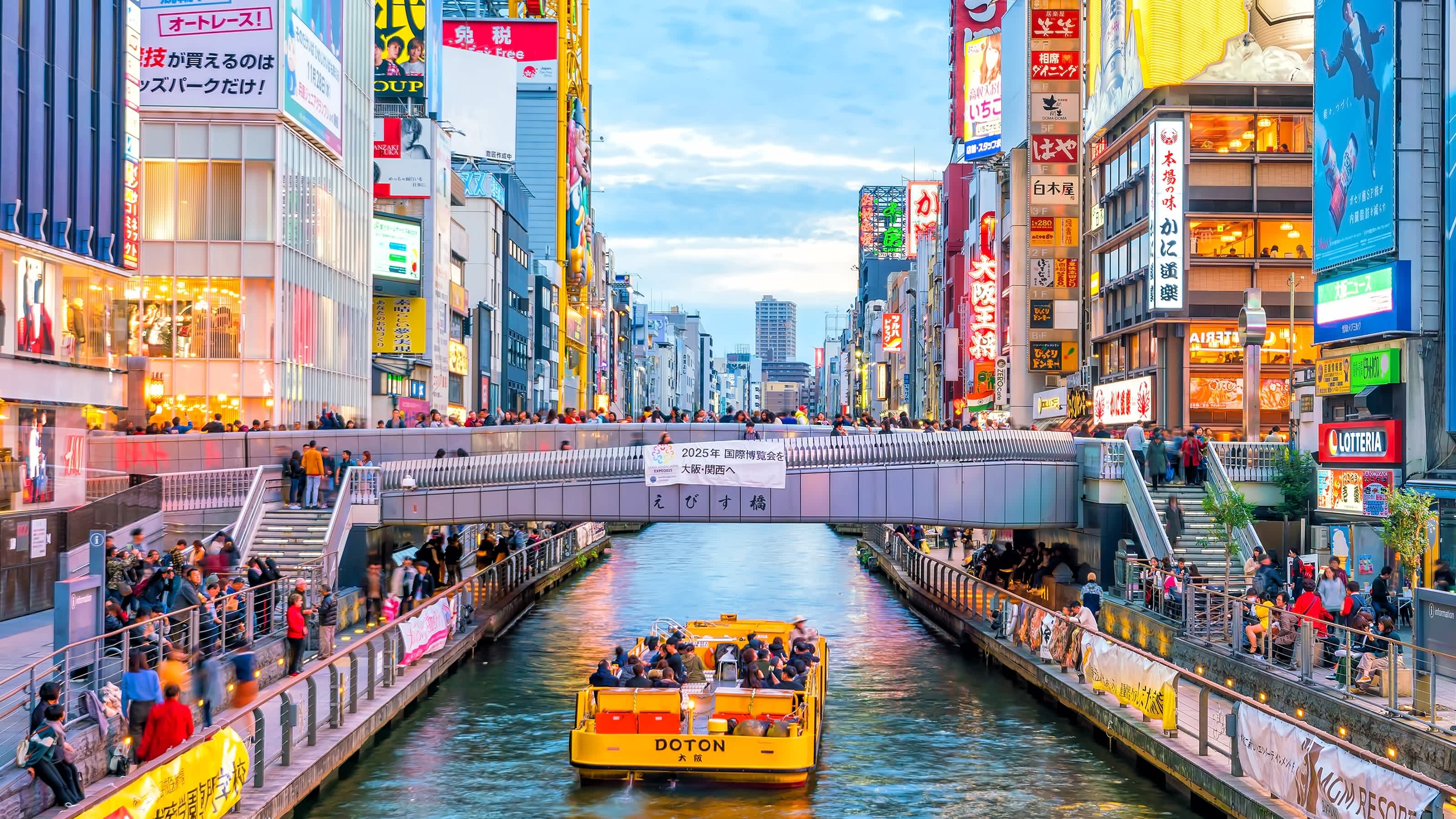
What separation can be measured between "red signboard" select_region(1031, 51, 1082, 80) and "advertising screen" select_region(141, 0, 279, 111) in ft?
150

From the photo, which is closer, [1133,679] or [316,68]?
[1133,679]

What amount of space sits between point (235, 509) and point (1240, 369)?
146ft

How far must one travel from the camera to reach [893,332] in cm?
16825

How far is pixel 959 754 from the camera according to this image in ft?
93.5

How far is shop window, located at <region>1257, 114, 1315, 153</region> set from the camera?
218 feet

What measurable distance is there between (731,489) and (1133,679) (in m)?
17.3

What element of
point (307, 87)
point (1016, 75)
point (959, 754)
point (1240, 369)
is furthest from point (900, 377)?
point (959, 754)

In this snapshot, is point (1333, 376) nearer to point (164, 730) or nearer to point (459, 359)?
point (164, 730)

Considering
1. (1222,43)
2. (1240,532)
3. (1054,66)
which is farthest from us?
(1054,66)

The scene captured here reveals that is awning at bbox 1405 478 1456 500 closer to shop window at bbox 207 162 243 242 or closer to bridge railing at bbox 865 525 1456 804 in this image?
bridge railing at bbox 865 525 1456 804

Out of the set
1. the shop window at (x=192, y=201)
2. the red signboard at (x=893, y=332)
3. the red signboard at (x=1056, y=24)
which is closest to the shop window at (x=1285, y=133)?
the red signboard at (x=1056, y=24)

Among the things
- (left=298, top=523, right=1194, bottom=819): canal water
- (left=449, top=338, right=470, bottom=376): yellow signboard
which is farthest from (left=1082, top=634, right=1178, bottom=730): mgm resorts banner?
(left=449, top=338, right=470, bottom=376): yellow signboard

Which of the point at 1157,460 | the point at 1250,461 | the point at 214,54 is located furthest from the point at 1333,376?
the point at 214,54

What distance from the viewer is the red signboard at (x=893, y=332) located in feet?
547
